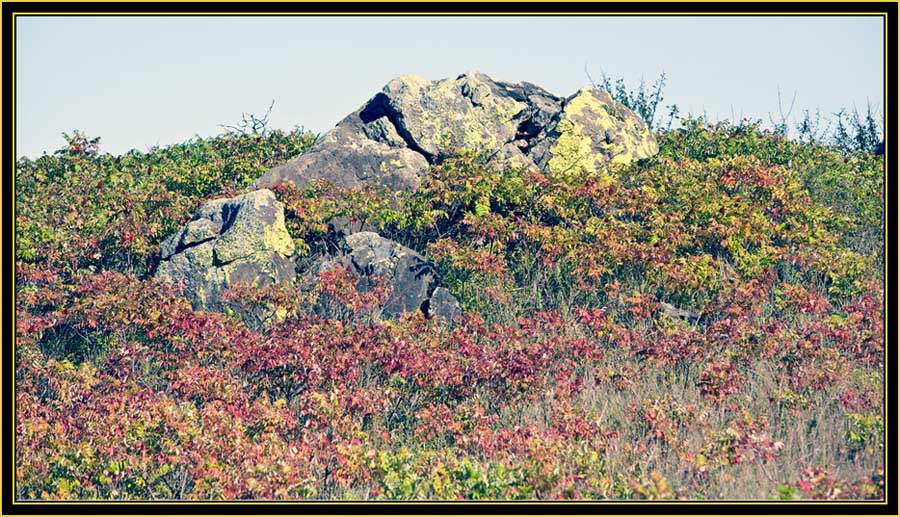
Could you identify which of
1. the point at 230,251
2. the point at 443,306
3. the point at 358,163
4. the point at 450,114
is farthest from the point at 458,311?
the point at 450,114

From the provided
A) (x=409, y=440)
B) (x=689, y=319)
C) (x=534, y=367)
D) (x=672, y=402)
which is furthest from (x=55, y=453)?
(x=689, y=319)

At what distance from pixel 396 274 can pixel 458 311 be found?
0.92 meters

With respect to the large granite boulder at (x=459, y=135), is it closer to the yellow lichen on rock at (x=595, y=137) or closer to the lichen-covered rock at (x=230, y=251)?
the yellow lichen on rock at (x=595, y=137)

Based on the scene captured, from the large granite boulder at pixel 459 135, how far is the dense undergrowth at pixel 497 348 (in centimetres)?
73

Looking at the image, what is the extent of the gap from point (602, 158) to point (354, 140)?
150 inches

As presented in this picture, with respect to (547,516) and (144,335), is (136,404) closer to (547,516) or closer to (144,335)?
(144,335)

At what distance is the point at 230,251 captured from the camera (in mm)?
12930

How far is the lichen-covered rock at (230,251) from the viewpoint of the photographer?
12.8 meters

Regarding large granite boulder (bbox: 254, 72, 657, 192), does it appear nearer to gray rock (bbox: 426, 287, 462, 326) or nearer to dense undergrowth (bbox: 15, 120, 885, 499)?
dense undergrowth (bbox: 15, 120, 885, 499)

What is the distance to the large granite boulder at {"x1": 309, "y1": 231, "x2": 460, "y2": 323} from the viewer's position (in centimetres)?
1267

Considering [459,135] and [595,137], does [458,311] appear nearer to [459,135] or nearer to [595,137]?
[459,135]

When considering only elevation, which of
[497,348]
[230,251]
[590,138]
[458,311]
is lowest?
[497,348]

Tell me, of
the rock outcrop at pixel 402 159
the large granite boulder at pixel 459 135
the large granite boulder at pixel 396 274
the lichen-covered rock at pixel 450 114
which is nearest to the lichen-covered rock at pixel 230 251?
the rock outcrop at pixel 402 159

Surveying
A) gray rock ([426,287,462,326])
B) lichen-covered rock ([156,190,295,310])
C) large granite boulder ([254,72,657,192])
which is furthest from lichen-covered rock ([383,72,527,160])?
gray rock ([426,287,462,326])
